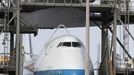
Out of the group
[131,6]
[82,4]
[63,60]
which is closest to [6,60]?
[63,60]

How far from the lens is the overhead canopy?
51969mm

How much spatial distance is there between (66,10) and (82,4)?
222 inches

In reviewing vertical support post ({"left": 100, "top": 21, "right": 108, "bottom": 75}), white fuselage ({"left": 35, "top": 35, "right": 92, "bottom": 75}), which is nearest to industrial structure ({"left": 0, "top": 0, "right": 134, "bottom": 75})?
vertical support post ({"left": 100, "top": 21, "right": 108, "bottom": 75})

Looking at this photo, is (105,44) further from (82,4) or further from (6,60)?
(6,60)

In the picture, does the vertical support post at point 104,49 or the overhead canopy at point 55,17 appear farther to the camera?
the overhead canopy at point 55,17

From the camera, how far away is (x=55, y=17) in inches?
2176

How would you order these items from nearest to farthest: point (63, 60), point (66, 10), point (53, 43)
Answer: point (63, 60) → point (53, 43) → point (66, 10)

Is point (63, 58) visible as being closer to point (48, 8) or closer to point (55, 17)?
point (48, 8)

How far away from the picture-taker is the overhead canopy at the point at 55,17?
52.0 meters

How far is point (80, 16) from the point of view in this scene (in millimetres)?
54781

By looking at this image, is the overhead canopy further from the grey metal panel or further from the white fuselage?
the white fuselage

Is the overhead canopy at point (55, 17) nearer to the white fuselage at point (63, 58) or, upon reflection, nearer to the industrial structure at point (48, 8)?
the industrial structure at point (48, 8)

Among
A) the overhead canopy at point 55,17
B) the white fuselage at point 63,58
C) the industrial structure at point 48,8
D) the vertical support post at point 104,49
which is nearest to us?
the white fuselage at point 63,58

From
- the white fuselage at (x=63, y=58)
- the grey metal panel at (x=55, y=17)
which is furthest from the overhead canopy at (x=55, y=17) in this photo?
the white fuselage at (x=63, y=58)
